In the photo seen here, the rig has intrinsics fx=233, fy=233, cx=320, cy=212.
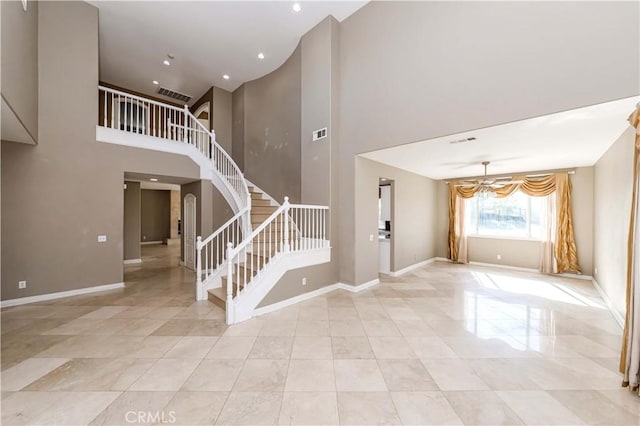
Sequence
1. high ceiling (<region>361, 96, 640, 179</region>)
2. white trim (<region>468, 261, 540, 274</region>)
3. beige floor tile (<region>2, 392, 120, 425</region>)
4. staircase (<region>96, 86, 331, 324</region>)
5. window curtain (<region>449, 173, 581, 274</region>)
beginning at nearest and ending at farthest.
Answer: beige floor tile (<region>2, 392, 120, 425</region>)
high ceiling (<region>361, 96, 640, 179</region>)
staircase (<region>96, 86, 331, 324</region>)
window curtain (<region>449, 173, 581, 274</region>)
white trim (<region>468, 261, 540, 274</region>)

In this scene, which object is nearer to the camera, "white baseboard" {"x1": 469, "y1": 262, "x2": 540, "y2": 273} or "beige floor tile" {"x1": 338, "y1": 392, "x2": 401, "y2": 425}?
"beige floor tile" {"x1": 338, "y1": 392, "x2": 401, "y2": 425}

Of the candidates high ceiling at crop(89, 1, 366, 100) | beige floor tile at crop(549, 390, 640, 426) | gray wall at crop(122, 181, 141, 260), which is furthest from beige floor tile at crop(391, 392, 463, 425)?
gray wall at crop(122, 181, 141, 260)

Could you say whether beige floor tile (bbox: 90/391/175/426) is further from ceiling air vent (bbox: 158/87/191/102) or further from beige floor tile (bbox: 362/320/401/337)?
ceiling air vent (bbox: 158/87/191/102)

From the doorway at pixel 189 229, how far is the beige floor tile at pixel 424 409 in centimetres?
623

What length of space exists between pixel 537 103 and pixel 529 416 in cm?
322

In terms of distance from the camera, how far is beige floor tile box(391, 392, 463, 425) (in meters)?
1.78

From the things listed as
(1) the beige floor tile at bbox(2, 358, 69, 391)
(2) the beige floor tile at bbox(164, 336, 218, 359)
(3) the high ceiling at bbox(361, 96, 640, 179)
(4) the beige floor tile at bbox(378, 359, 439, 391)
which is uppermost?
(3) the high ceiling at bbox(361, 96, 640, 179)

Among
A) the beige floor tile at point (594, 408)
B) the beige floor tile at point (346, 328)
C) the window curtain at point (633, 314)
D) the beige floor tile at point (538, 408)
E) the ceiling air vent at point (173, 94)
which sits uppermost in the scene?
the ceiling air vent at point (173, 94)

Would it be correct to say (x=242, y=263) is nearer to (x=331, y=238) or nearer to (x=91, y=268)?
(x=331, y=238)

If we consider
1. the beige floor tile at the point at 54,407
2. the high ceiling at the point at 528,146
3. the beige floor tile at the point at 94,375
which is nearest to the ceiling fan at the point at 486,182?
the high ceiling at the point at 528,146

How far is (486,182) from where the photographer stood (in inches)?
214

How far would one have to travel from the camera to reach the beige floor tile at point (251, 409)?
5.84 feet

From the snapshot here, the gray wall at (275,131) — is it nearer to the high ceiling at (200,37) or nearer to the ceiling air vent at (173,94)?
the high ceiling at (200,37)

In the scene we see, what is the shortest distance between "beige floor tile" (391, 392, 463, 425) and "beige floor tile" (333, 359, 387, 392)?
0.63 feet
